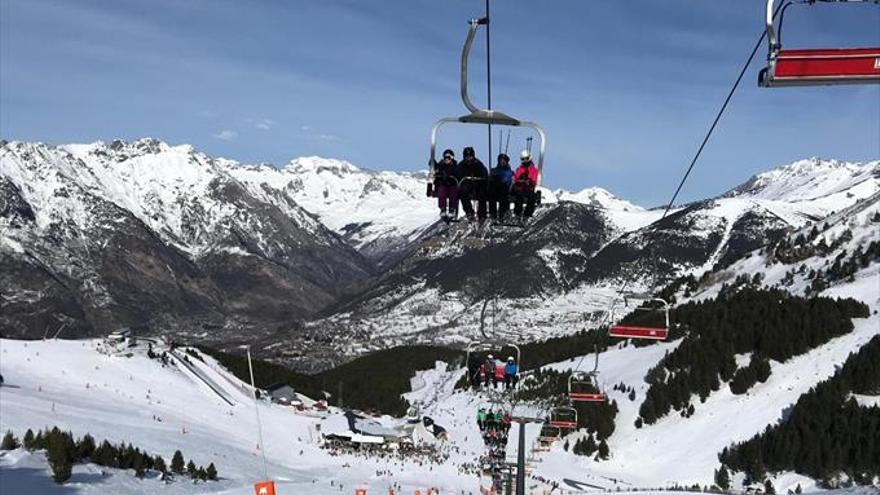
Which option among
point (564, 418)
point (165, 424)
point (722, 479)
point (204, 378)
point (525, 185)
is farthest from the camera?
Result: point (564, 418)

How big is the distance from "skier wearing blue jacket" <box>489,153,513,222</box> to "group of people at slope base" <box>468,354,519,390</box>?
26030 millimetres

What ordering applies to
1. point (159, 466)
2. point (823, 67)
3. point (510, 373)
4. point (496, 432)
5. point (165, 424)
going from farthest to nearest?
point (165, 424), point (496, 432), point (510, 373), point (159, 466), point (823, 67)

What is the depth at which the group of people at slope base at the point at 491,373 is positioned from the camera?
155 ft

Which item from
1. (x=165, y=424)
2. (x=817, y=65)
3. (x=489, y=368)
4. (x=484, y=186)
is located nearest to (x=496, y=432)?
(x=489, y=368)

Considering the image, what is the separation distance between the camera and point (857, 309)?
116562mm

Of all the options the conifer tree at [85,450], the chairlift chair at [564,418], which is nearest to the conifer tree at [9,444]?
the conifer tree at [85,450]

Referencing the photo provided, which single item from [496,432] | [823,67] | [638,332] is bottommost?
[496,432]

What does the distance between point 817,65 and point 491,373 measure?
3829cm

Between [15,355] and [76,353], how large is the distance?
9.28 m

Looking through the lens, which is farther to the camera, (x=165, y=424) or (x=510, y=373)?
(x=165, y=424)

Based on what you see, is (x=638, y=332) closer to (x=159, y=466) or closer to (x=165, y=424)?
(x=159, y=466)

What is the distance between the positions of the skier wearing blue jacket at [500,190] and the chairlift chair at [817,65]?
10684 millimetres

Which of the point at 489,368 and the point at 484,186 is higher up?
the point at 484,186

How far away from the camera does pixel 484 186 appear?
71.1 ft
